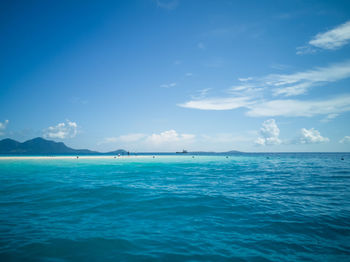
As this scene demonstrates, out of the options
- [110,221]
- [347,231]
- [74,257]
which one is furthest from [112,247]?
[347,231]

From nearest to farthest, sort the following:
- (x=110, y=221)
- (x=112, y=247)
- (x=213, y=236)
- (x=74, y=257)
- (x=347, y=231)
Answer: (x=74, y=257), (x=112, y=247), (x=213, y=236), (x=347, y=231), (x=110, y=221)

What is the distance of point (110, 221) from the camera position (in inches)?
393

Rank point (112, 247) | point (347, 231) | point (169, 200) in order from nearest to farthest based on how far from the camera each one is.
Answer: point (112, 247) < point (347, 231) < point (169, 200)

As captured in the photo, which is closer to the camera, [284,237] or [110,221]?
[284,237]

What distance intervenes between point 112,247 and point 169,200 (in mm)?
7512

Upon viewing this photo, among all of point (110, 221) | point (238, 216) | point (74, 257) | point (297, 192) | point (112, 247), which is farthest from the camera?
point (297, 192)

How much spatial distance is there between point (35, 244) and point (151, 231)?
5048 mm

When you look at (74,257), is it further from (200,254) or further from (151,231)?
(200,254)

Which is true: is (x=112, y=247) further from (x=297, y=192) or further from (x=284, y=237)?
(x=297, y=192)

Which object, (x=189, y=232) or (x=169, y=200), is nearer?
(x=189, y=232)

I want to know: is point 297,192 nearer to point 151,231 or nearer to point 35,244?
point 151,231

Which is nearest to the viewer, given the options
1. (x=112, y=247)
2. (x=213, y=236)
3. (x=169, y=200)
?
(x=112, y=247)

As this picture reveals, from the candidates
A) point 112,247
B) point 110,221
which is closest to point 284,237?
point 112,247

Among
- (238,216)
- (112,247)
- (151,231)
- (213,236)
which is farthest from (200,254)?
(238,216)
